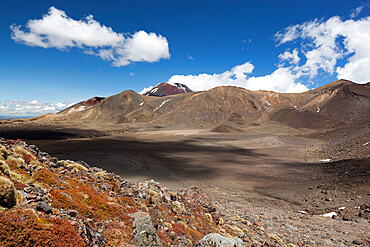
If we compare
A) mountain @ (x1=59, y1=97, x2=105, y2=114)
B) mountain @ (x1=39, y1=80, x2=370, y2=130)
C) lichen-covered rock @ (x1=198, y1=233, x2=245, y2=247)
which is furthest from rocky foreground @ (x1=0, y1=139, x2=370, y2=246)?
mountain @ (x1=59, y1=97, x2=105, y2=114)

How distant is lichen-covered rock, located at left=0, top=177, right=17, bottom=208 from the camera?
10.8 ft

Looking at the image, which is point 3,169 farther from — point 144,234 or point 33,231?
point 144,234

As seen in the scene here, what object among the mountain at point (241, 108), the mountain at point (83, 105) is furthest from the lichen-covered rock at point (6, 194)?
the mountain at point (83, 105)

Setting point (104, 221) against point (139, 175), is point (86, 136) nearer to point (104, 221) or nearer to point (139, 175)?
point (139, 175)

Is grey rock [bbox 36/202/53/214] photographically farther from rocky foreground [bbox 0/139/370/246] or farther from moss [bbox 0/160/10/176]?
moss [bbox 0/160/10/176]

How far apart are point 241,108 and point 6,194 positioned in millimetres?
128469

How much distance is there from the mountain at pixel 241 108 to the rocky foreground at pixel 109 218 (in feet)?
297

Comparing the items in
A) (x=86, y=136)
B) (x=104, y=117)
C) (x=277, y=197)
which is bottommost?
(x=277, y=197)

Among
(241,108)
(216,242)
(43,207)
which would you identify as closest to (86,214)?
(43,207)

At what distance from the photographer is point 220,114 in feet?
387

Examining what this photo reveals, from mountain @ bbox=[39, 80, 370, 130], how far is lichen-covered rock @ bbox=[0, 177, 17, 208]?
102112mm

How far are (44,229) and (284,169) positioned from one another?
3189cm

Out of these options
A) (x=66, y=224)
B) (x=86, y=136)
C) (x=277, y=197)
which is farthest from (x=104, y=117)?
(x=66, y=224)

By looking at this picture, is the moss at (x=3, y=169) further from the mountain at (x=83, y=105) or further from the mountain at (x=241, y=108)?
the mountain at (x=83, y=105)
